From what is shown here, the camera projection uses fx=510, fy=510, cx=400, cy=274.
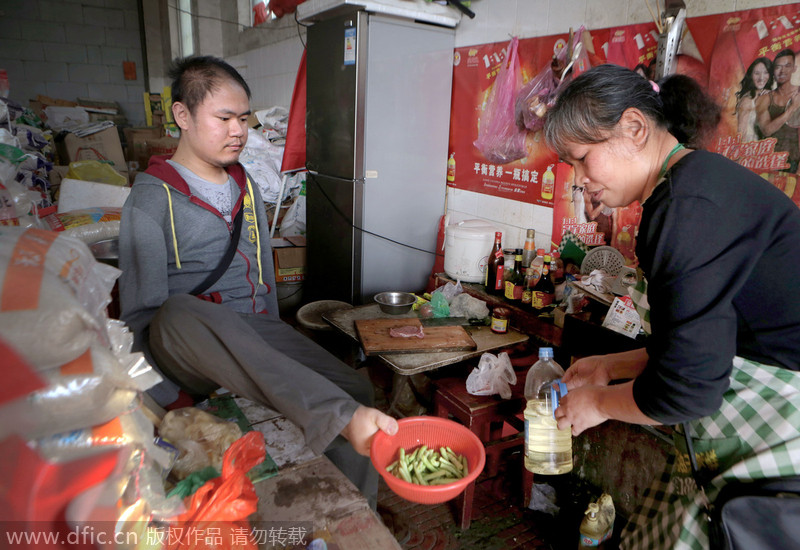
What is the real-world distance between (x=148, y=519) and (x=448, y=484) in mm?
607

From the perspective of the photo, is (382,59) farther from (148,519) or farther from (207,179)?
(148,519)

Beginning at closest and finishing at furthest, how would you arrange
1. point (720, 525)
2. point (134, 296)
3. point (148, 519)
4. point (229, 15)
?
point (148, 519)
point (720, 525)
point (134, 296)
point (229, 15)

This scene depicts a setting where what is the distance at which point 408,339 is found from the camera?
2383 mm

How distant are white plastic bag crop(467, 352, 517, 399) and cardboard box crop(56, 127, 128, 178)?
559 cm

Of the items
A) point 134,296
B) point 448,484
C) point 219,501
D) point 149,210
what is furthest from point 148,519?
point 149,210

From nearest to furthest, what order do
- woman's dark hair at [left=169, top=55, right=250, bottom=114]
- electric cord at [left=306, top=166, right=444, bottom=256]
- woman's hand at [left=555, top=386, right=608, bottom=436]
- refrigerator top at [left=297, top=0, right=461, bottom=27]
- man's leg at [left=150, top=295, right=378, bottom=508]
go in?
woman's hand at [left=555, top=386, right=608, bottom=436] < man's leg at [left=150, top=295, right=378, bottom=508] < woman's dark hair at [left=169, top=55, right=250, bottom=114] < refrigerator top at [left=297, top=0, right=461, bottom=27] < electric cord at [left=306, top=166, right=444, bottom=256]

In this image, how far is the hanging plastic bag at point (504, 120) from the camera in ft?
9.72

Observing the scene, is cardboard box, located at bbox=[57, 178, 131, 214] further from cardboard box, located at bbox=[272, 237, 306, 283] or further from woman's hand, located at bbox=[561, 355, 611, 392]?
woman's hand, located at bbox=[561, 355, 611, 392]

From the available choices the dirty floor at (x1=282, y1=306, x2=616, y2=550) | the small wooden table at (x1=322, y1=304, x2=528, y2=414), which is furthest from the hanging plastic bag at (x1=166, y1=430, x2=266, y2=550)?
the dirty floor at (x1=282, y1=306, x2=616, y2=550)

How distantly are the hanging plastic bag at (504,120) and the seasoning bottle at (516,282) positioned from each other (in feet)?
2.23

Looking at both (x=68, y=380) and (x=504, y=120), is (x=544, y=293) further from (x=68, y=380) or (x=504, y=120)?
(x=68, y=380)

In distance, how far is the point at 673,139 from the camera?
1.19m

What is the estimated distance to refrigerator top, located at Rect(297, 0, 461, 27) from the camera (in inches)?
121

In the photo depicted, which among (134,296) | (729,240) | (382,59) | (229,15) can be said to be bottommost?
(134,296)
